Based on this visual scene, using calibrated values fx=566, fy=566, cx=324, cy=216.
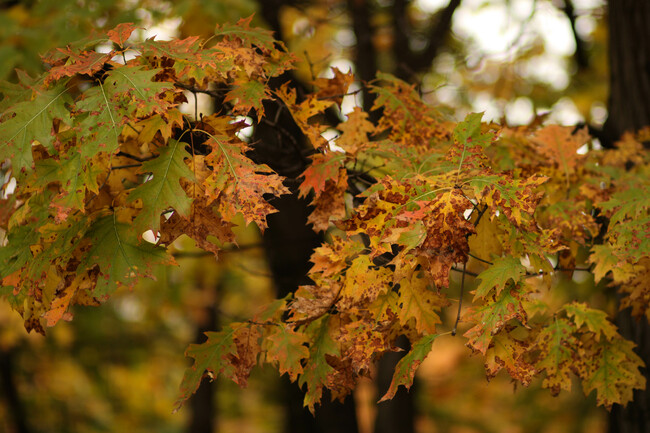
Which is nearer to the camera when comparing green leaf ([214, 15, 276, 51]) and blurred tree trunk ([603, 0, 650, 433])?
green leaf ([214, 15, 276, 51])

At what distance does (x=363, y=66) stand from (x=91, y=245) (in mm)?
4351

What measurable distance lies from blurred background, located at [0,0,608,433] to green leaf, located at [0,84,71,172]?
1.18 metres

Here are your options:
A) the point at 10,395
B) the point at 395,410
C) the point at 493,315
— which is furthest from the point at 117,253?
the point at 10,395

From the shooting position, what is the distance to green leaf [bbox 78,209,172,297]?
166 centimetres

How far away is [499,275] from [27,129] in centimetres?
142

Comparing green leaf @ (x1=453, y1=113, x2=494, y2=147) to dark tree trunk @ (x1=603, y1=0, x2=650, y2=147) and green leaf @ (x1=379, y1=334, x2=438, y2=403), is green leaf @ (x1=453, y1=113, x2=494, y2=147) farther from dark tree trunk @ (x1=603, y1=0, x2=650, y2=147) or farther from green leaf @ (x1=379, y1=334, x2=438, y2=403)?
dark tree trunk @ (x1=603, y1=0, x2=650, y2=147)

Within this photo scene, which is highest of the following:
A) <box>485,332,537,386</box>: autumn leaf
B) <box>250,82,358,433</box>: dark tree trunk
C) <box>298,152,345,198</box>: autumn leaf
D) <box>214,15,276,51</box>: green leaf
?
<box>214,15,276,51</box>: green leaf

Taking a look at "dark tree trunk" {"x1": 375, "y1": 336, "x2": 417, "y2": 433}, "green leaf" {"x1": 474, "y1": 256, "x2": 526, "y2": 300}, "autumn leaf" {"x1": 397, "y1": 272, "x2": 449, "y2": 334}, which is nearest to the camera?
"green leaf" {"x1": 474, "y1": 256, "x2": 526, "y2": 300}

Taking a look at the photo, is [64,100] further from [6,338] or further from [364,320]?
[6,338]

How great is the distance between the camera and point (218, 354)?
6.50ft

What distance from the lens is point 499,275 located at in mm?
1664

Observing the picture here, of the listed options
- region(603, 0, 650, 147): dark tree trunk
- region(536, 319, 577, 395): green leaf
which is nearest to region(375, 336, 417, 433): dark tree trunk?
region(603, 0, 650, 147): dark tree trunk

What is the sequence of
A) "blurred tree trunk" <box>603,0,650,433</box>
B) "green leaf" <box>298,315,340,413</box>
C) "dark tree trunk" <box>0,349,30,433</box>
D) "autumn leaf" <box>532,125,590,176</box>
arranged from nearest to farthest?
"green leaf" <box>298,315,340,413</box>
"autumn leaf" <box>532,125,590,176</box>
"blurred tree trunk" <box>603,0,650,433</box>
"dark tree trunk" <box>0,349,30,433</box>

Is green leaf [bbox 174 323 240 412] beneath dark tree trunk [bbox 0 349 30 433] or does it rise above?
above
